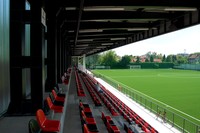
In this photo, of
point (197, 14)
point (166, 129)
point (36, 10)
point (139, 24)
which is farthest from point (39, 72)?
point (139, 24)

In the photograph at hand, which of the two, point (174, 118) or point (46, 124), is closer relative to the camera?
point (46, 124)

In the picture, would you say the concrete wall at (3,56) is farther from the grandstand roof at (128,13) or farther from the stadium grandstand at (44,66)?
the grandstand roof at (128,13)

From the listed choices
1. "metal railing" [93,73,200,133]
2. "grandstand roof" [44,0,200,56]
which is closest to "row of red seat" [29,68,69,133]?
"grandstand roof" [44,0,200,56]

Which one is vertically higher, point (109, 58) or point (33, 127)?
point (109, 58)

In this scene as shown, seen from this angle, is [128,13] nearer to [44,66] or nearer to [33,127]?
[44,66]

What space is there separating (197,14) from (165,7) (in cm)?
148

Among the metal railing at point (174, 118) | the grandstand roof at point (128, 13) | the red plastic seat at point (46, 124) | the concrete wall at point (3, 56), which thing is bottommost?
the metal railing at point (174, 118)

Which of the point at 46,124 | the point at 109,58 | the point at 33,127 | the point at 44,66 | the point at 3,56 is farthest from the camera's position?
the point at 109,58

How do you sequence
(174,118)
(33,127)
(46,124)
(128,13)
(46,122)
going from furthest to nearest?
1. (174,118)
2. (128,13)
3. (46,122)
4. (46,124)
5. (33,127)

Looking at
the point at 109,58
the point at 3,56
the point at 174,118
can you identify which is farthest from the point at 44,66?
the point at 109,58

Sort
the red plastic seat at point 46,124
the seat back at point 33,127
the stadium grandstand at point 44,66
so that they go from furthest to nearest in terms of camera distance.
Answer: the stadium grandstand at point 44,66
the red plastic seat at point 46,124
the seat back at point 33,127

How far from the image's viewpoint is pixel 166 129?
13047 millimetres

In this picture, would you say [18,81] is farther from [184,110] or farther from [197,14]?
[184,110]

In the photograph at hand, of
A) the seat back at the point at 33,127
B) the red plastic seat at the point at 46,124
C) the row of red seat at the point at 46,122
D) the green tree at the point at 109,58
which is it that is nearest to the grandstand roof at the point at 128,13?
the row of red seat at the point at 46,122
